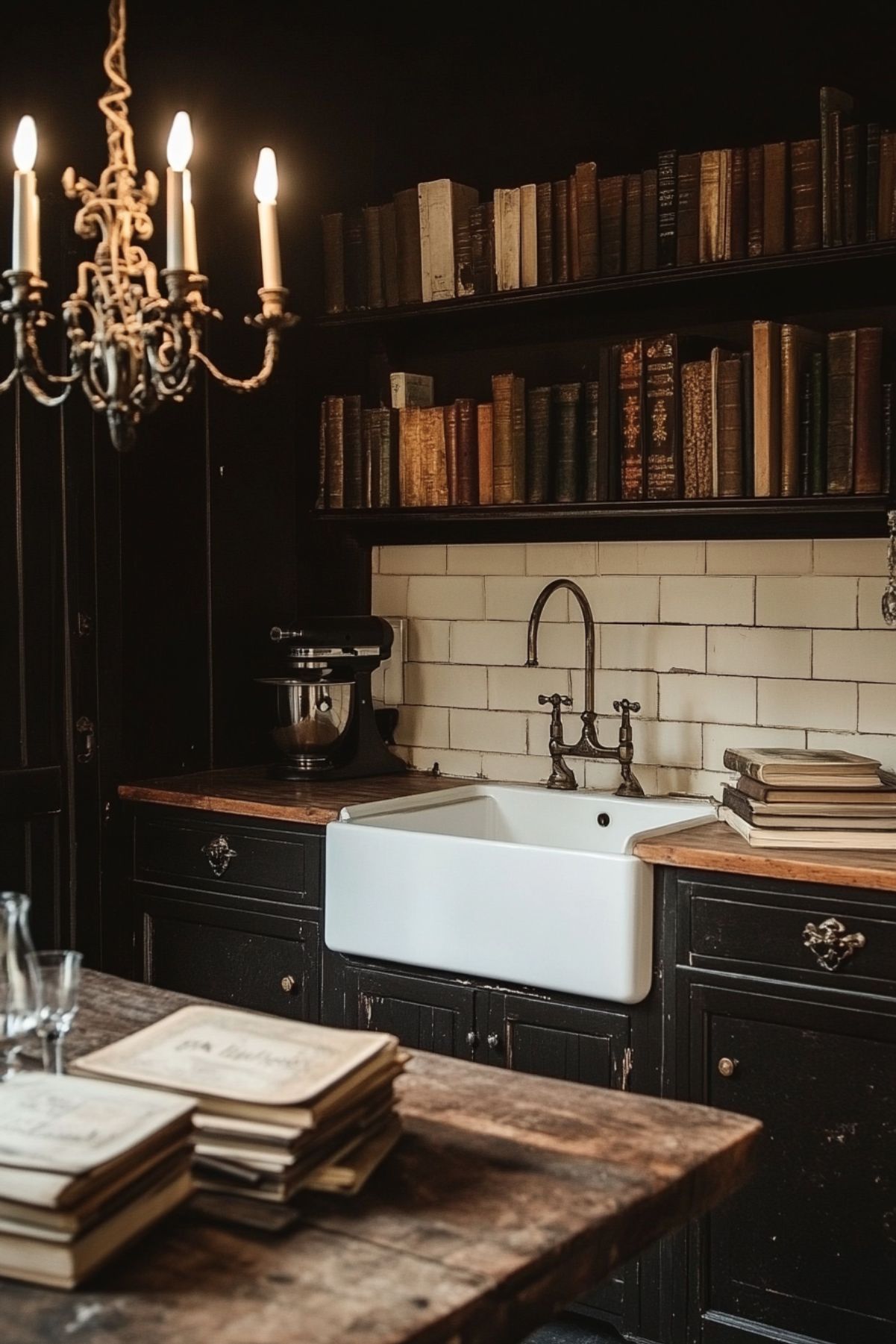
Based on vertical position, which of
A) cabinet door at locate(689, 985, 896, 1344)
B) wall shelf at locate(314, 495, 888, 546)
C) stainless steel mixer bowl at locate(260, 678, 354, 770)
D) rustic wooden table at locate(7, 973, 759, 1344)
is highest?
wall shelf at locate(314, 495, 888, 546)

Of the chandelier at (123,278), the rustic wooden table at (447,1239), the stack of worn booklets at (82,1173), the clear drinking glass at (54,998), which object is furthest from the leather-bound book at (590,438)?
the stack of worn booklets at (82,1173)

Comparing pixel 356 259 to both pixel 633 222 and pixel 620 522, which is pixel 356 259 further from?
pixel 620 522

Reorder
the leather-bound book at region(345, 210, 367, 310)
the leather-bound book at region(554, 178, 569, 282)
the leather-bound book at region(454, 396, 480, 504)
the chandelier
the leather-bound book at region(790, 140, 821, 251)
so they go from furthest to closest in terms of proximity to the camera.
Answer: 1. the leather-bound book at region(345, 210, 367, 310)
2. the leather-bound book at region(454, 396, 480, 504)
3. the leather-bound book at region(554, 178, 569, 282)
4. the leather-bound book at region(790, 140, 821, 251)
5. the chandelier

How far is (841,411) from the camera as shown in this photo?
294cm

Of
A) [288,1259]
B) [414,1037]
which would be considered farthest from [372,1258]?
[414,1037]

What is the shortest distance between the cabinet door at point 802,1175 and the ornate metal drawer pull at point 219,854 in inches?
45.3

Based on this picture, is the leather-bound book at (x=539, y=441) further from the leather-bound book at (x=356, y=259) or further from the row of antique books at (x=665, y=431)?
the leather-bound book at (x=356, y=259)

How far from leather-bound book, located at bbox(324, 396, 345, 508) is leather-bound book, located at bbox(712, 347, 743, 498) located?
1.05 meters

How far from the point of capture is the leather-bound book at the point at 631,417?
3.18 m

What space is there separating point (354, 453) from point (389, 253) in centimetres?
49

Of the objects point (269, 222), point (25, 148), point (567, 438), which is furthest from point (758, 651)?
point (25, 148)

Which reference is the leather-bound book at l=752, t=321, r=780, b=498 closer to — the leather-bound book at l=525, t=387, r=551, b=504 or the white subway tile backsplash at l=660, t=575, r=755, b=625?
the white subway tile backsplash at l=660, t=575, r=755, b=625

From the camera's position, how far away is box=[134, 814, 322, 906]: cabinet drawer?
3.21 meters

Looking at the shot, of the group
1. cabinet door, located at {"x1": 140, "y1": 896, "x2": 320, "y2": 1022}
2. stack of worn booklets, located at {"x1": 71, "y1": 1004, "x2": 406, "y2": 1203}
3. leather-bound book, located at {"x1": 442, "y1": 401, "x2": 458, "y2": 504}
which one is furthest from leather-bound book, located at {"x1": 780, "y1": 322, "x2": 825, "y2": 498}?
stack of worn booklets, located at {"x1": 71, "y1": 1004, "x2": 406, "y2": 1203}
